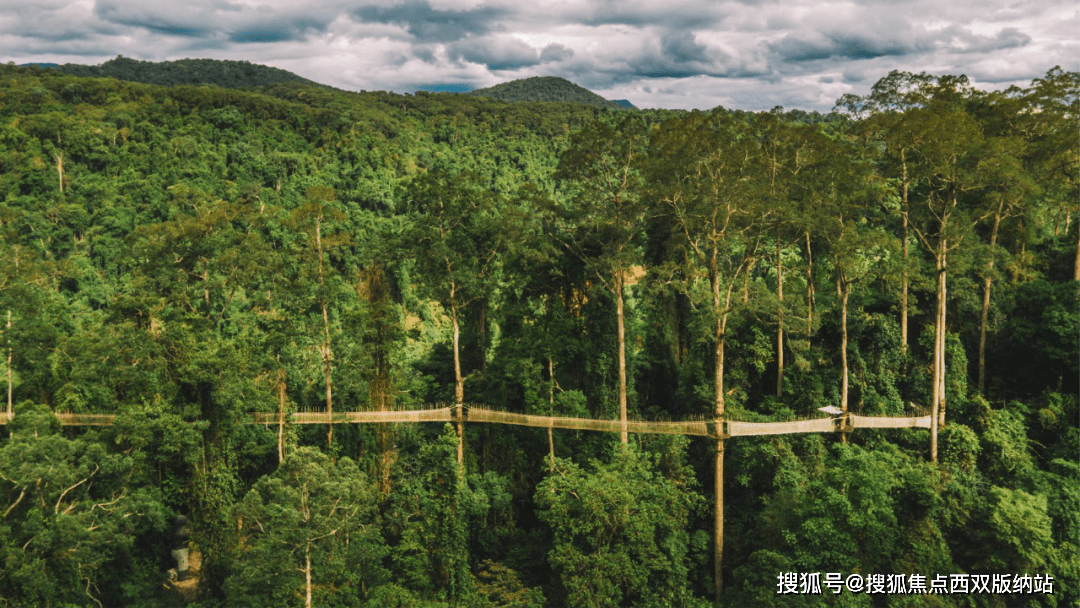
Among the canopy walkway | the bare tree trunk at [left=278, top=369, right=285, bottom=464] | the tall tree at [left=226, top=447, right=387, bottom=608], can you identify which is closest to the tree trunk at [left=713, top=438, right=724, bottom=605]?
the canopy walkway

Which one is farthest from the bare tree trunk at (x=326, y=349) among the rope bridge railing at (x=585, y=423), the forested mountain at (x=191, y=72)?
the forested mountain at (x=191, y=72)

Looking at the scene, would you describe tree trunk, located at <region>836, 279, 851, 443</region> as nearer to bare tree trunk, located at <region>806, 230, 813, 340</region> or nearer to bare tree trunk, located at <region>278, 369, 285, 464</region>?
bare tree trunk, located at <region>806, 230, 813, 340</region>

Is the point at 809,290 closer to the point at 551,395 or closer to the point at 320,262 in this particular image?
the point at 551,395

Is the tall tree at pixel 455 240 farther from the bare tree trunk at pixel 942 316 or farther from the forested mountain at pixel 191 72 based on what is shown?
the forested mountain at pixel 191 72

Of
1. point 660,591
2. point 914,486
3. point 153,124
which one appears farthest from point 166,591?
point 153,124

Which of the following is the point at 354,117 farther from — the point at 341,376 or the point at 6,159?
the point at 341,376
